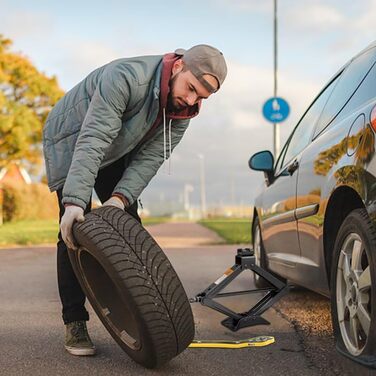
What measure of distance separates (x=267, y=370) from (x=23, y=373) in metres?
1.14

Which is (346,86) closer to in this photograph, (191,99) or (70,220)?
(191,99)

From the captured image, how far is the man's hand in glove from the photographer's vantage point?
10.7ft

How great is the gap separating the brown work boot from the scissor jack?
678 millimetres

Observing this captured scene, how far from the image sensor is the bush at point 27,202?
94.7 ft

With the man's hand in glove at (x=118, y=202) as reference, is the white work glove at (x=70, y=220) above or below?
below

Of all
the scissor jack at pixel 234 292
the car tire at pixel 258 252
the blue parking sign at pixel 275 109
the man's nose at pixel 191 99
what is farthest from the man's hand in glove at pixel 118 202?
the blue parking sign at pixel 275 109

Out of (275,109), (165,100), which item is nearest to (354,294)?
(165,100)

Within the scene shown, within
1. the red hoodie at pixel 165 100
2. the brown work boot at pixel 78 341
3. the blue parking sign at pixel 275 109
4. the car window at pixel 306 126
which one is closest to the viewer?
the red hoodie at pixel 165 100

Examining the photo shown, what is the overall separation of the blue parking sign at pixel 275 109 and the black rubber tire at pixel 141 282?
39.2ft

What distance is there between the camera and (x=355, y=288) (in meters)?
2.71

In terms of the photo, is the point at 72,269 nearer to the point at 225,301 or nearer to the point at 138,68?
the point at 138,68

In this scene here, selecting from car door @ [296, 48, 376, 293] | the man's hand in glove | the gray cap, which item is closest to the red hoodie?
the gray cap

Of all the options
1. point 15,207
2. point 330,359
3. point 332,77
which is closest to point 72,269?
point 330,359

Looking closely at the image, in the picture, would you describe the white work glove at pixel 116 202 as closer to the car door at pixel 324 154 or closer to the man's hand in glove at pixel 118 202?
the man's hand in glove at pixel 118 202
